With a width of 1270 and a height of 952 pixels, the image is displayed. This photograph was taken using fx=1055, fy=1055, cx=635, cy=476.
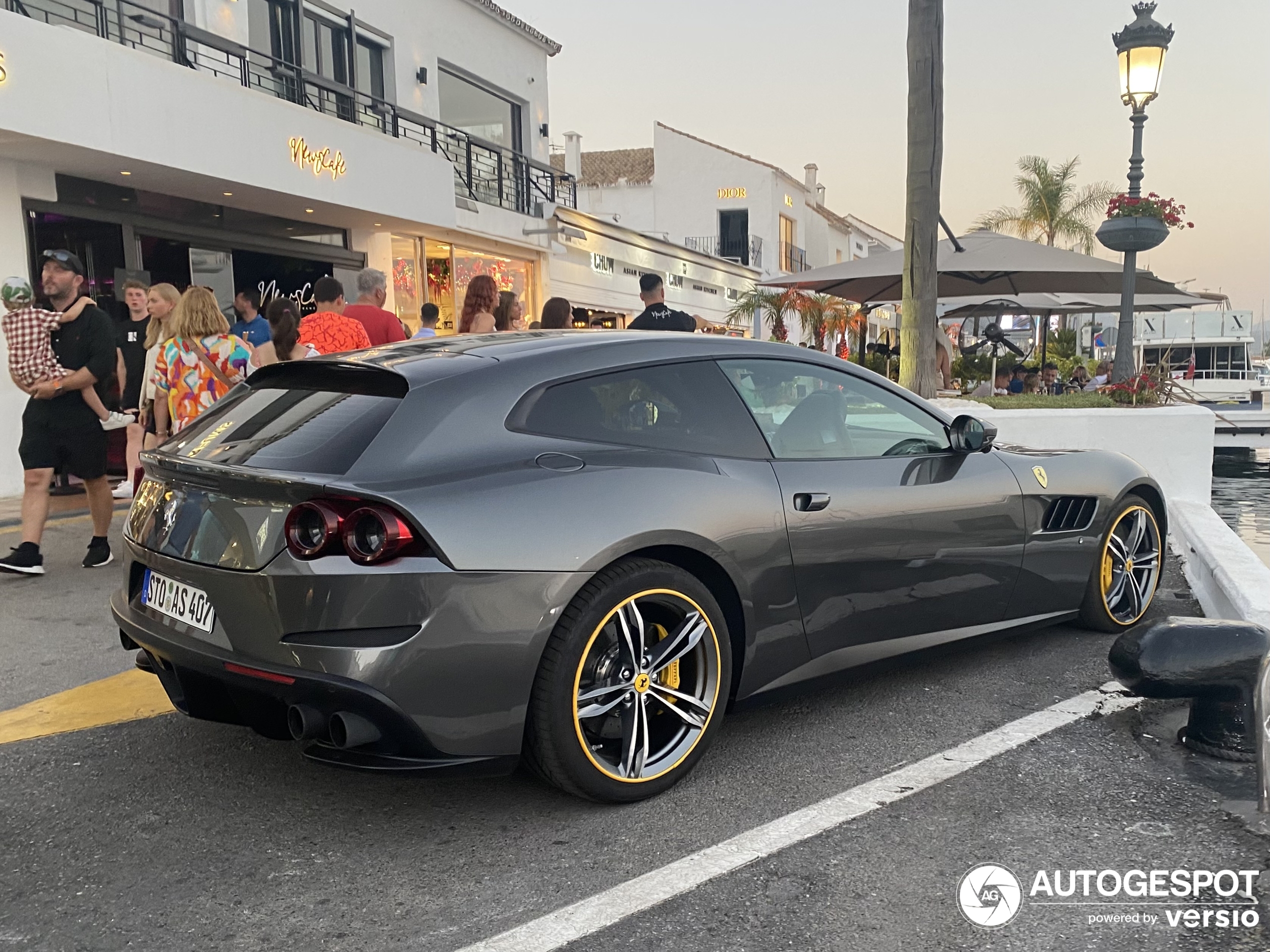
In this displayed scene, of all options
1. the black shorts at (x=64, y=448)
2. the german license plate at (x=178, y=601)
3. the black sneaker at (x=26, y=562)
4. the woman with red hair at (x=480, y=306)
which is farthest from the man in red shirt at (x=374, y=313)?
the german license plate at (x=178, y=601)

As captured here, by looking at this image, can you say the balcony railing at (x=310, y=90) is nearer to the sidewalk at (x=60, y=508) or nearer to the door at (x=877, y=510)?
the sidewalk at (x=60, y=508)

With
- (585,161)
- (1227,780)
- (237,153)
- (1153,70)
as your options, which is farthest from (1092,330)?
(1227,780)

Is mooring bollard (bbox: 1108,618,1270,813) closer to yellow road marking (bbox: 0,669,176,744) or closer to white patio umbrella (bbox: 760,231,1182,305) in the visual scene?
yellow road marking (bbox: 0,669,176,744)

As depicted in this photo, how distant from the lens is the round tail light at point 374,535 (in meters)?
2.60

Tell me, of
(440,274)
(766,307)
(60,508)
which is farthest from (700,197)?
(60,508)

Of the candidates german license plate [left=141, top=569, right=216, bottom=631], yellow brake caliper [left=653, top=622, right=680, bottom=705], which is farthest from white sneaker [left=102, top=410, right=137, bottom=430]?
yellow brake caliper [left=653, top=622, right=680, bottom=705]

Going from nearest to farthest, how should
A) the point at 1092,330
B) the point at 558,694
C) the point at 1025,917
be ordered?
the point at 1025,917, the point at 558,694, the point at 1092,330

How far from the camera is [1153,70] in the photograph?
10000 millimetres

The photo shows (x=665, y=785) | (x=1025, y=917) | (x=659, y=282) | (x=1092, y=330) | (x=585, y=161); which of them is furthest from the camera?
(x=585, y=161)

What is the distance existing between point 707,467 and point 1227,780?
1806mm

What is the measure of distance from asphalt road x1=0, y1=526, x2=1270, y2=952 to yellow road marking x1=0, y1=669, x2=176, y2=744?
0.41 feet

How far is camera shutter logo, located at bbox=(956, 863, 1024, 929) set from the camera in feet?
7.97

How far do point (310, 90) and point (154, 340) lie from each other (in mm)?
9662

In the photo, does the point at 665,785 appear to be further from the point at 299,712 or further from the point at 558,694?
the point at 299,712
